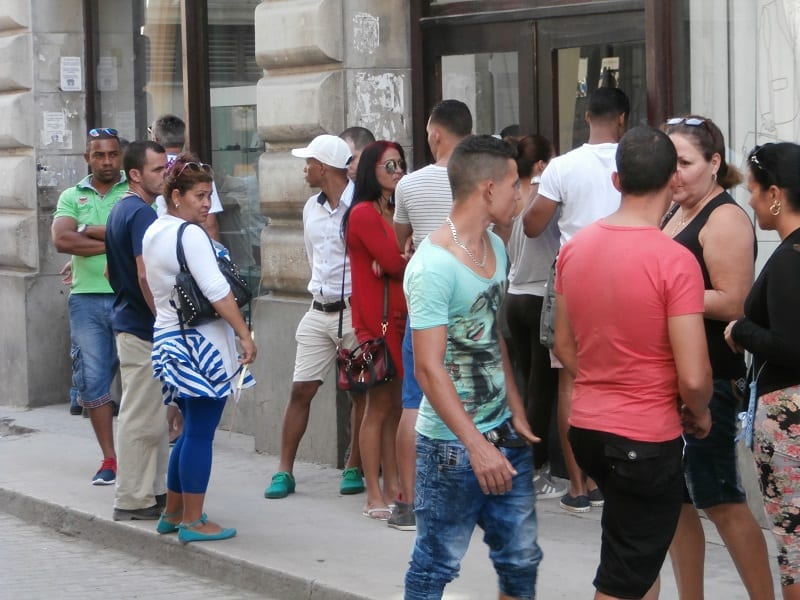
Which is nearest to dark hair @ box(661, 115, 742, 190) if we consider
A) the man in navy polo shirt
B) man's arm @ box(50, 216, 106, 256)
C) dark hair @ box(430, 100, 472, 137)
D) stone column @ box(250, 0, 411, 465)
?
dark hair @ box(430, 100, 472, 137)

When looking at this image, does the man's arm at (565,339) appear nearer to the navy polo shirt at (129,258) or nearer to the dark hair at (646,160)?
the dark hair at (646,160)

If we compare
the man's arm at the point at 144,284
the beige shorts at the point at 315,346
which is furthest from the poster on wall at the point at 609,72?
the man's arm at the point at 144,284

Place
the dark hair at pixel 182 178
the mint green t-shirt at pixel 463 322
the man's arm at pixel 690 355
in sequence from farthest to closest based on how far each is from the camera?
1. the dark hair at pixel 182 178
2. the mint green t-shirt at pixel 463 322
3. the man's arm at pixel 690 355

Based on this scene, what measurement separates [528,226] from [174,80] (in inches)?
189

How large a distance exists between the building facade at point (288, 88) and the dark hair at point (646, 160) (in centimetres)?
270

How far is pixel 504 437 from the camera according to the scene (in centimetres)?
436

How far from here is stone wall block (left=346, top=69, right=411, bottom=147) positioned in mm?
8164

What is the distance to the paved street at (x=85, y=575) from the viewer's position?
20.5 ft

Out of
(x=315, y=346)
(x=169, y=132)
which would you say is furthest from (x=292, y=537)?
(x=169, y=132)

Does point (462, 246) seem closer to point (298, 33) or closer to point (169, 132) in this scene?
point (298, 33)

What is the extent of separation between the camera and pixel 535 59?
7719 mm

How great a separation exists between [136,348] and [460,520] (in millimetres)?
3115

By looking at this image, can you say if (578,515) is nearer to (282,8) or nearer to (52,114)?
(282,8)

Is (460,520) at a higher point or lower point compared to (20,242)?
lower
